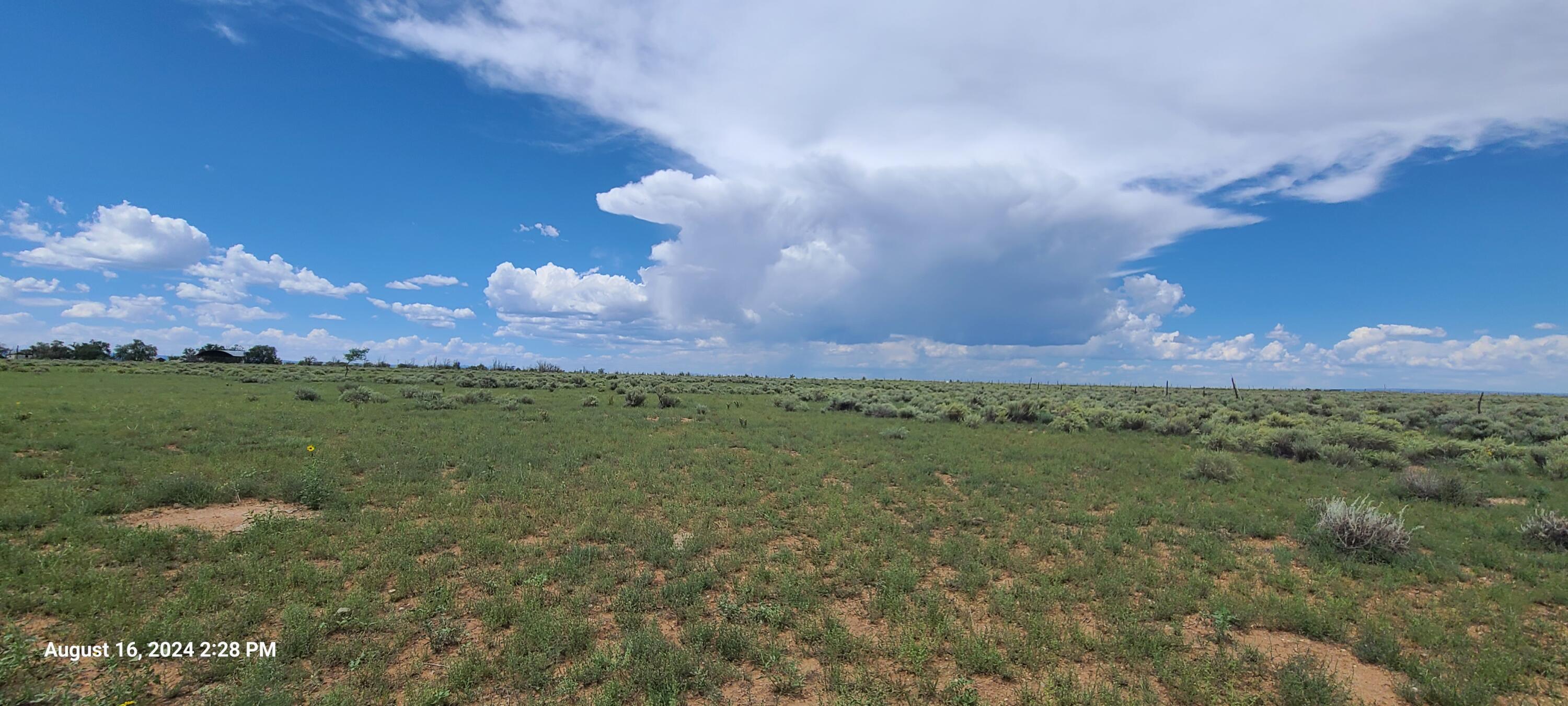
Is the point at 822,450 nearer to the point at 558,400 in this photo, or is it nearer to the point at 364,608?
the point at 364,608

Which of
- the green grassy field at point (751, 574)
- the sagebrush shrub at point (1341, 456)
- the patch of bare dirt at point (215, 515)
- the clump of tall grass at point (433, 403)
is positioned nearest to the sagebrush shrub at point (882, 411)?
the green grassy field at point (751, 574)

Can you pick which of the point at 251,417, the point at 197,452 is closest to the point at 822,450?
the point at 197,452

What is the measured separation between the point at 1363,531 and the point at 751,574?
9.75 m

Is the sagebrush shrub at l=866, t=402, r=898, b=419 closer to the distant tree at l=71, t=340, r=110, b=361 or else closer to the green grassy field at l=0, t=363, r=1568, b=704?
the green grassy field at l=0, t=363, r=1568, b=704

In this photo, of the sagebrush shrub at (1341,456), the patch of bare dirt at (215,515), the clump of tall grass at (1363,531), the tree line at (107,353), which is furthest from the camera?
the tree line at (107,353)

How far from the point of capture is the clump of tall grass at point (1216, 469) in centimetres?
1487

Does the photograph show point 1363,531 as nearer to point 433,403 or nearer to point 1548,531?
point 1548,531

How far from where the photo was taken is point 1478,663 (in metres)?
5.89

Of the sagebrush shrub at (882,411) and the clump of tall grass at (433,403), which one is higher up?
the clump of tall grass at (433,403)

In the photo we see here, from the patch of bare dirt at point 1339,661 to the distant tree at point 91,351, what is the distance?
123 m

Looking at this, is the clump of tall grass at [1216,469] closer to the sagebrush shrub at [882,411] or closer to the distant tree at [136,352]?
the sagebrush shrub at [882,411]

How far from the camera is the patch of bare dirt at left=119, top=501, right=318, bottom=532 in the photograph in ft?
28.8

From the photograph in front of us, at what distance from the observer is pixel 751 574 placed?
787 centimetres

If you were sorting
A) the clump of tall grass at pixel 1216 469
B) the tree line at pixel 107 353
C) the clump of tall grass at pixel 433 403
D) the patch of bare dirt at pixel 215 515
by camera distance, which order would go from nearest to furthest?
the patch of bare dirt at pixel 215 515 < the clump of tall grass at pixel 1216 469 < the clump of tall grass at pixel 433 403 < the tree line at pixel 107 353
